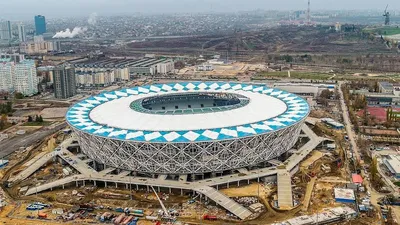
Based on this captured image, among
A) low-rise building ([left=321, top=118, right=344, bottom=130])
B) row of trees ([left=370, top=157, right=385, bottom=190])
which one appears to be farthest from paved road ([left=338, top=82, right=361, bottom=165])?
row of trees ([left=370, top=157, right=385, bottom=190])

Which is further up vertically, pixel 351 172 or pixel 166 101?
pixel 166 101

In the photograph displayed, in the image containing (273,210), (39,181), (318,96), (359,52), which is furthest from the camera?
(359,52)

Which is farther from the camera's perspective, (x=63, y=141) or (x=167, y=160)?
(x=63, y=141)

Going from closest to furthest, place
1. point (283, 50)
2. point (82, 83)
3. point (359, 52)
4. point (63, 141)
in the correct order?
point (63, 141)
point (82, 83)
point (359, 52)
point (283, 50)

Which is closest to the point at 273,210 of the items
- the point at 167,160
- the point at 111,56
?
the point at 167,160

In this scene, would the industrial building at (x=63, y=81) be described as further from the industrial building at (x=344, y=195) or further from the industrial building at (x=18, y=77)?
the industrial building at (x=344, y=195)

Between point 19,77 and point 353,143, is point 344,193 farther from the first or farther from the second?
point 19,77

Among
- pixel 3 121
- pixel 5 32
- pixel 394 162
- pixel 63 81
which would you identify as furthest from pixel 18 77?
pixel 5 32

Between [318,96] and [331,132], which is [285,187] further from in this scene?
[318,96]
